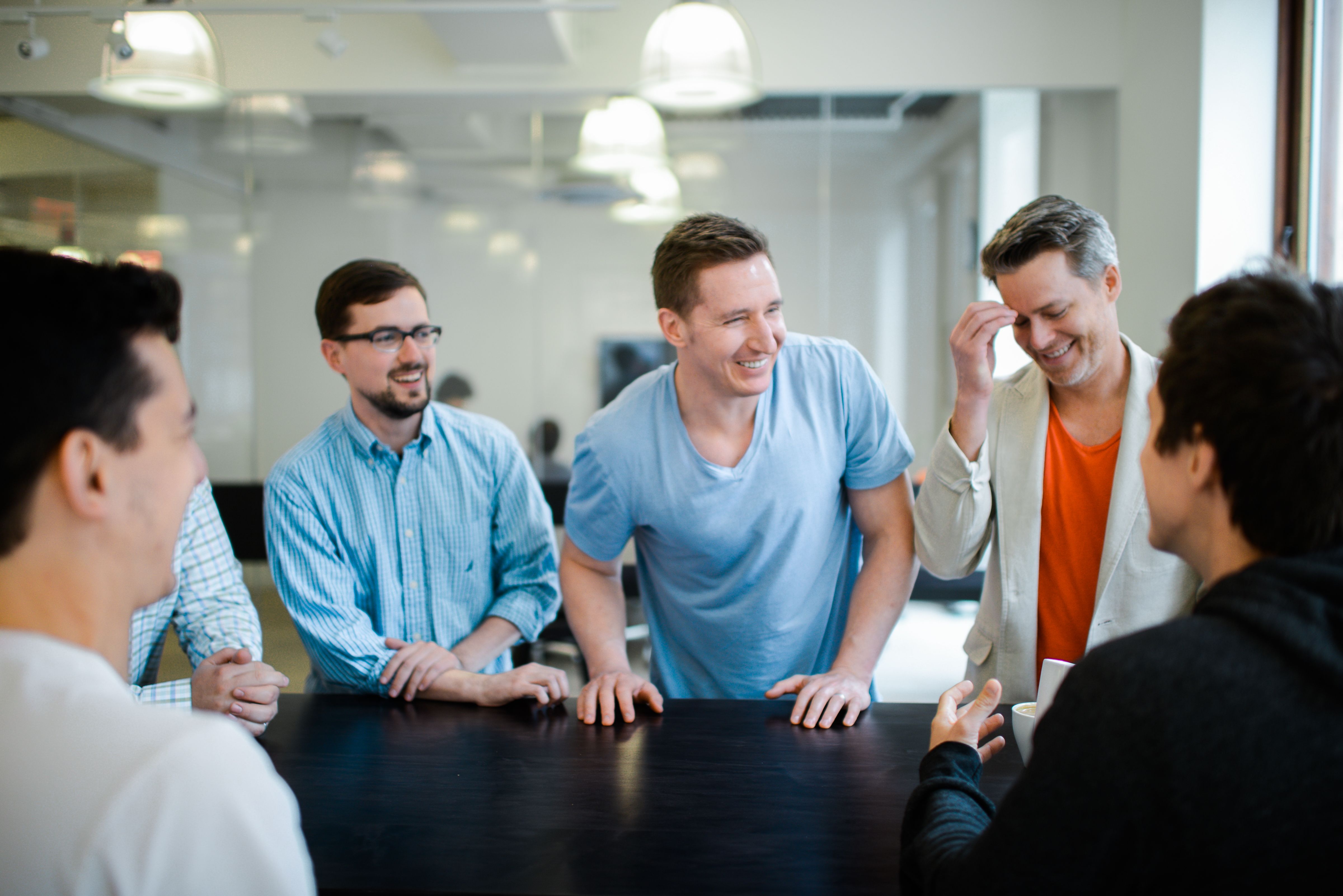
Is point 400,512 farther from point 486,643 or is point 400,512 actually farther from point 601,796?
point 601,796

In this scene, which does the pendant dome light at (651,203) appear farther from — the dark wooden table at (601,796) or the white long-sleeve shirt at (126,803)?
the white long-sleeve shirt at (126,803)

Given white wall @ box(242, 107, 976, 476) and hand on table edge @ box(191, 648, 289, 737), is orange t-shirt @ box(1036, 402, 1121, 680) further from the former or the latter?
white wall @ box(242, 107, 976, 476)

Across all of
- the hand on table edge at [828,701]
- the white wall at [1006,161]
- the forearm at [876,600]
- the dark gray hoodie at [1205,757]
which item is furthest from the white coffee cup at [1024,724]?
the white wall at [1006,161]

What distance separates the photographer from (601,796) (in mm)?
1189

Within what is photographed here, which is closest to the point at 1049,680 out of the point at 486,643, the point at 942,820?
the point at 942,820

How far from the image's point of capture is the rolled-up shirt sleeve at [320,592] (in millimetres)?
1783

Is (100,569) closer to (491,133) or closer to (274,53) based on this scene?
(491,133)

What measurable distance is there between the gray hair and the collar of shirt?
1.26m

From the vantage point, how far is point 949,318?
505 centimetres

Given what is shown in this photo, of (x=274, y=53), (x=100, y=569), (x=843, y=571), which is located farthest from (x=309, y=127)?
(x=100, y=569)

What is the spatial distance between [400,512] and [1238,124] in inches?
154

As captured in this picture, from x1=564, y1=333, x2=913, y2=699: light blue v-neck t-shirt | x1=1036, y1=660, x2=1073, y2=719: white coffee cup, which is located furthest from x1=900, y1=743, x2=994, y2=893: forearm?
x1=564, y1=333, x2=913, y2=699: light blue v-neck t-shirt

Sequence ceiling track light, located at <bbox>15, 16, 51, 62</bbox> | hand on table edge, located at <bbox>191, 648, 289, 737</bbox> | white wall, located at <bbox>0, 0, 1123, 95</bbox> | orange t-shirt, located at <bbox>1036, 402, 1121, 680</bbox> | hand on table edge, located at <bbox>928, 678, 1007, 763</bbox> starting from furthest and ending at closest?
white wall, located at <bbox>0, 0, 1123, 95</bbox>
ceiling track light, located at <bbox>15, 16, 51, 62</bbox>
orange t-shirt, located at <bbox>1036, 402, 1121, 680</bbox>
hand on table edge, located at <bbox>191, 648, 289, 737</bbox>
hand on table edge, located at <bbox>928, 678, 1007, 763</bbox>

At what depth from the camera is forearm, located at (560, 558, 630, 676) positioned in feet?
6.12
